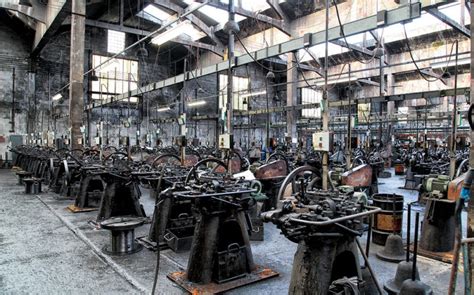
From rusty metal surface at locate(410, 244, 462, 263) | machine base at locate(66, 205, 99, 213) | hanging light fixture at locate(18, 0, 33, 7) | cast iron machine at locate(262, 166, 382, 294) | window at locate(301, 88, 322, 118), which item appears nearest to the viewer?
cast iron machine at locate(262, 166, 382, 294)

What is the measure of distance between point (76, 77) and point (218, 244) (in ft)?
26.1

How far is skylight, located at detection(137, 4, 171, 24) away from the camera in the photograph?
14.8 meters

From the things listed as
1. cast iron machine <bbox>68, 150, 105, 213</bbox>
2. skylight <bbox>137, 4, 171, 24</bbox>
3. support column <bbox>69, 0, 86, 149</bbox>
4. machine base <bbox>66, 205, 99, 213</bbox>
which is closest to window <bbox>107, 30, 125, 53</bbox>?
skylight <bbox>137, 4, 171, 24</bbox>

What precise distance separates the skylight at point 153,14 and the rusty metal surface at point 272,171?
11.5 metres

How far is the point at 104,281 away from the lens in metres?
2.75

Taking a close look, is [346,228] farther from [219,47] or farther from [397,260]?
[219,47]

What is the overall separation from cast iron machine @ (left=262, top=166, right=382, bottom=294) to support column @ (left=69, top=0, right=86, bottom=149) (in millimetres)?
8032

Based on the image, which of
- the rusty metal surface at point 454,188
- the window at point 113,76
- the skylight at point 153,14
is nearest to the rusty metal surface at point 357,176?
the rusty metal surface at point 454,188

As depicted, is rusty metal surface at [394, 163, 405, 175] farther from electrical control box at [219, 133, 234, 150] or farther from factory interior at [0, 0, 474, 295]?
electrical control box at [219, 133, 234, 150]

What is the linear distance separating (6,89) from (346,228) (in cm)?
1599

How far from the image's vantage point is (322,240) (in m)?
1.89

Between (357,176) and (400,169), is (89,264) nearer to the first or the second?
(357,176)

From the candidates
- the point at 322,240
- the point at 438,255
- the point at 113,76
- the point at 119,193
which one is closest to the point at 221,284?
the point at 322,240

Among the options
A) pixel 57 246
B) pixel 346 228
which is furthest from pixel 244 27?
pixel 346 228
